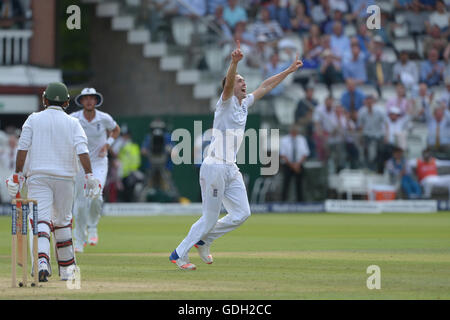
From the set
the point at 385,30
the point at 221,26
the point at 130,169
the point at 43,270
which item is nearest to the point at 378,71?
the point at 385,30

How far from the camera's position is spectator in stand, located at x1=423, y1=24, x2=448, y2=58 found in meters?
29.2

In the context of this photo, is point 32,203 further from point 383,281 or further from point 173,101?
point 173,101

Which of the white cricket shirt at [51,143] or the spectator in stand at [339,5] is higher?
the spectator in stand at [339,5]

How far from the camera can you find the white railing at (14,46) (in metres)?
30.2

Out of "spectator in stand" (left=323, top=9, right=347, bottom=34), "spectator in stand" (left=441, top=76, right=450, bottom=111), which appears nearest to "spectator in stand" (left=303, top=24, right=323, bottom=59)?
"spectator in stand" (left=323, top=9, right=347, bottom=34)

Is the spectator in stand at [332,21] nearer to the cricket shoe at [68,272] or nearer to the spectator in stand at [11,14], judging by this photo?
the spectator in stand at [11,14]

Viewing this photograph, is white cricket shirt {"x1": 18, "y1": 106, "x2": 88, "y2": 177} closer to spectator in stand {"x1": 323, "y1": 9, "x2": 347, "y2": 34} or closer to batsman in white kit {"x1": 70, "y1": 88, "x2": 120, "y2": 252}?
batsman in white kit {"x1": 70, "y1": 88, "x2": 120, "y2": 252}

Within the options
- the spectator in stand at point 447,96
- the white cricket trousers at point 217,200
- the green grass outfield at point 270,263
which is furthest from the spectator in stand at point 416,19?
the white cricket trousers at point 217,200

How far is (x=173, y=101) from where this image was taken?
→ 1237 inches

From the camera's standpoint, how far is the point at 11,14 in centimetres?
3089

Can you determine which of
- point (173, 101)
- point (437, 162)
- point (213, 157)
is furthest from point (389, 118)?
point (213, 157)

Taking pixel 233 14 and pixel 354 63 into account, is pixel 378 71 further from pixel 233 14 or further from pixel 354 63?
pixel 233 14

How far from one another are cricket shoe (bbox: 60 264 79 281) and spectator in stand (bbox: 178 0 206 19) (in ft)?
63.7

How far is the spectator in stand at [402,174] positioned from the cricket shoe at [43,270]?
54.2 feet
